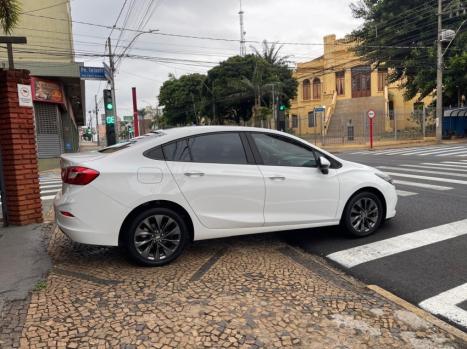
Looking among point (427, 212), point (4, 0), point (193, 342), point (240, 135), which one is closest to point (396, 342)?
point (193, 342)

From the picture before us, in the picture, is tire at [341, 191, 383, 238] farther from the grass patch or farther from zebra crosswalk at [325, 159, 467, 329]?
the grass patch

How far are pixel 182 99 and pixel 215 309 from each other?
205 ft

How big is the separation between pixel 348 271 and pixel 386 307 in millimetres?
980

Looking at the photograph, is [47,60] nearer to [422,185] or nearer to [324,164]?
[422,185]

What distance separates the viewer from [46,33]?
21594 millimetres

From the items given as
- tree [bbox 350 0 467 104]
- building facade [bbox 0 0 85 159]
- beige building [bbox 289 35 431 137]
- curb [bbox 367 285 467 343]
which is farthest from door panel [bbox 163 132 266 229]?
beige building [bbox 289 35 431 137]

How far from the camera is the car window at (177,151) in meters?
4.81

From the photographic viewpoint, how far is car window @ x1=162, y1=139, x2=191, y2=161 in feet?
15.8

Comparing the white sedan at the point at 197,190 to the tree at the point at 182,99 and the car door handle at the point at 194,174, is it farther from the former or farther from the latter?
the tree at the point at 182,99

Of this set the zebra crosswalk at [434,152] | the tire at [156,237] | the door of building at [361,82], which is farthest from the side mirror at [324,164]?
the door of building at [361,82]

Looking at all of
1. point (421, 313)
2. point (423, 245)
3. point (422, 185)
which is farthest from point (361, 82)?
point (421, 313)

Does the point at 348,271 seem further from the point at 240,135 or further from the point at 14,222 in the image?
the point at 14,222

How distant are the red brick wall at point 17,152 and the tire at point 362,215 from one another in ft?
15.0

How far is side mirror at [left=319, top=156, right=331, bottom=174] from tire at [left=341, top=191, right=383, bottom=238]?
1.96ft
